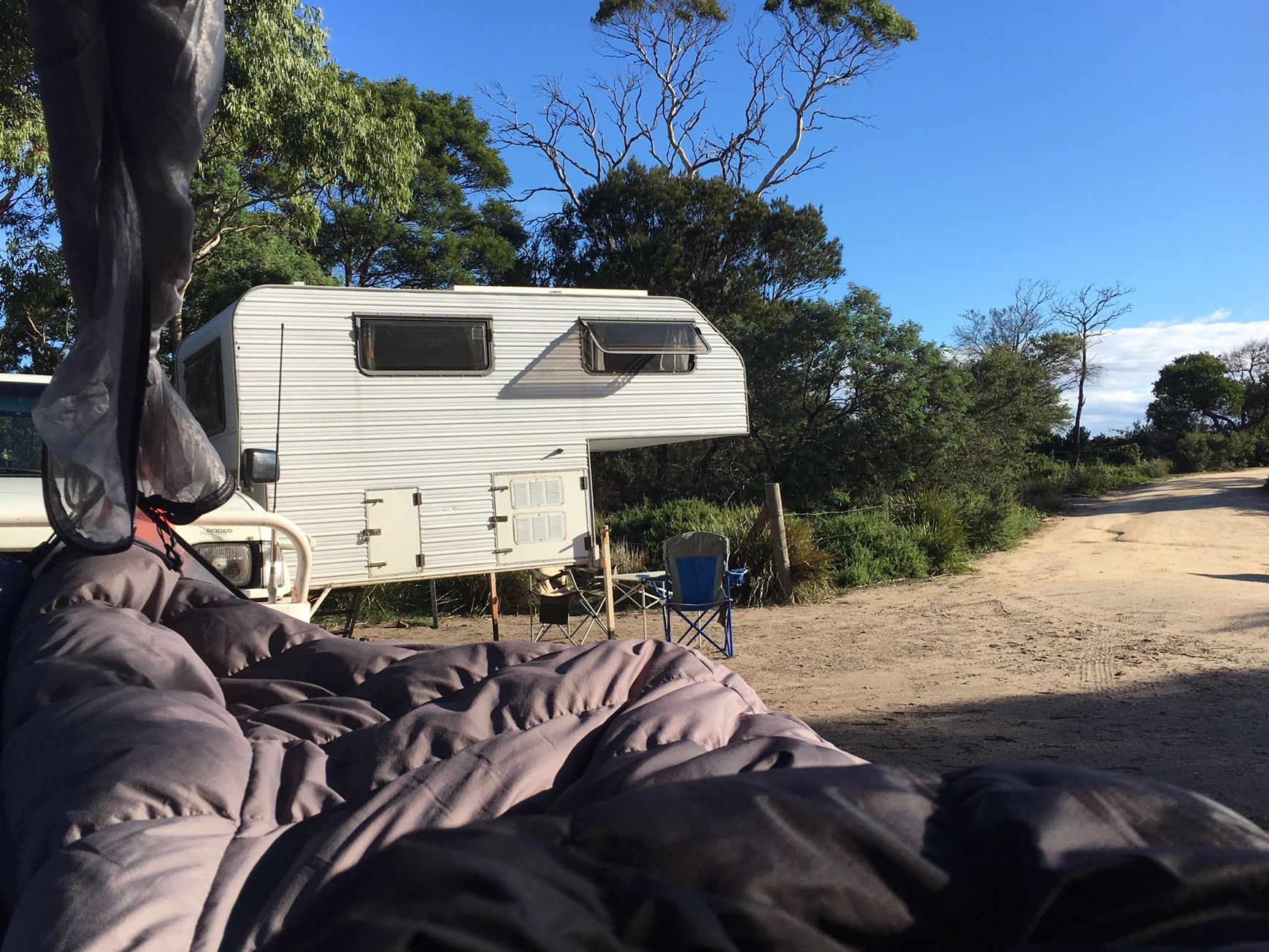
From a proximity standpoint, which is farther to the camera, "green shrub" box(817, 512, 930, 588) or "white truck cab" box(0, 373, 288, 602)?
"green shrub" box(817, 512, 930, 588)

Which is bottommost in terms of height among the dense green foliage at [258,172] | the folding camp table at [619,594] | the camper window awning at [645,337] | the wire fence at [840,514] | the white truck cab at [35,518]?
the folding camp table at [619,594]

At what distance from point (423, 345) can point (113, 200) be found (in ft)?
25.5

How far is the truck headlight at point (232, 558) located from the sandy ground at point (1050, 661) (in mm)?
3367

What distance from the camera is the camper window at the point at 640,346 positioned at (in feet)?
34.2

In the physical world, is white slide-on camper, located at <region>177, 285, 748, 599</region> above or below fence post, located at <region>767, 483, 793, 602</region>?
above

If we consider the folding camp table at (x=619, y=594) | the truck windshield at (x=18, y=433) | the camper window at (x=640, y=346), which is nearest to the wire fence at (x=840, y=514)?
the folding camp table at (x=619, y=594)

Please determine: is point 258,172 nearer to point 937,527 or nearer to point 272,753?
point 937,527

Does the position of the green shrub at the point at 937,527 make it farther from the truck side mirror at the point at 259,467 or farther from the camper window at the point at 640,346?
the truck side mirror at the point at 259,467

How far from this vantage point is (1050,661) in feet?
24.8

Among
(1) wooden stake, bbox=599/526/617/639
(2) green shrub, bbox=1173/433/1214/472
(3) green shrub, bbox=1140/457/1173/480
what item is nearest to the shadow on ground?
Answer: (1) wooden stake, bbox=599/526/617/639

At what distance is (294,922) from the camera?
2.70ft

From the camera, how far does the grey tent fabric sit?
193 centimetres

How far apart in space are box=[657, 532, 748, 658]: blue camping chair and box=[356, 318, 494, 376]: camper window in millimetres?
2820

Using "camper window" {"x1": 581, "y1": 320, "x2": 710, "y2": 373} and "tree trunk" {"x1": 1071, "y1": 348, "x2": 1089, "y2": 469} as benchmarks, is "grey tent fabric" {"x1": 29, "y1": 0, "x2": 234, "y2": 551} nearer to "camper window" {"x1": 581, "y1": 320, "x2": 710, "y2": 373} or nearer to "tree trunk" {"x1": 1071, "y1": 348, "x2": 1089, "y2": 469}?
"camper window" {"x1": 581, "y1": 320, "x2": 710, "y2": 373}
